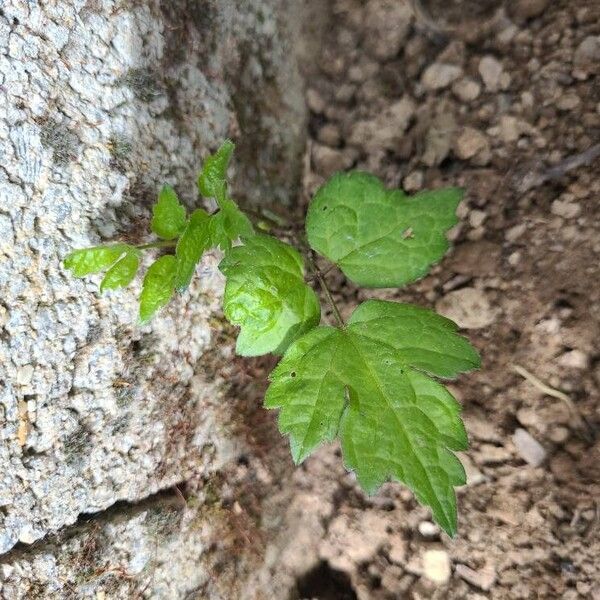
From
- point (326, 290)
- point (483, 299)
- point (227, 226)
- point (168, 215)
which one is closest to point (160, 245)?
point (168, 215)

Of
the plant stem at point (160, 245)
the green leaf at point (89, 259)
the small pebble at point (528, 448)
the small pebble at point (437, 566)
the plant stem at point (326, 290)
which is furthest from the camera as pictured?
the small pebble at point (437, 566)

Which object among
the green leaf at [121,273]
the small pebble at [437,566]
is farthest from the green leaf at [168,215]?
the small pebble at [437,566]

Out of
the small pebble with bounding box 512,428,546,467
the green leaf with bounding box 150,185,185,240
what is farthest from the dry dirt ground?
the green leaf with bounding box 150,185,185,240

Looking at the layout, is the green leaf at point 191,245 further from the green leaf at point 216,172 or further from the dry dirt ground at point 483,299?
the dry dirt ground at point 483,299

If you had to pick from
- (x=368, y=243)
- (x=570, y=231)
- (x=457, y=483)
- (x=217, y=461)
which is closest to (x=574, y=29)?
(x=570, y=231)

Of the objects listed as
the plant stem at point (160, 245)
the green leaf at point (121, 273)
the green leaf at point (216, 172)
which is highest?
the green leaf at point (216, 172)

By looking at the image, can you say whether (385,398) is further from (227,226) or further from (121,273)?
(121,273)
